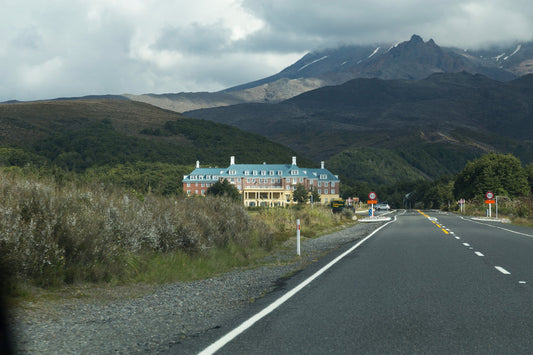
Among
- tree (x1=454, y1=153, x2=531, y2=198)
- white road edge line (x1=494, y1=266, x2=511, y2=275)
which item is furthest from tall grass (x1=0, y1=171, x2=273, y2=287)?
tree (x1=454, y1=153, x2=531, y2=198)

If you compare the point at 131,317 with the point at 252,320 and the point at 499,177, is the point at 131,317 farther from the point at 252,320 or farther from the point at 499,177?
the point at 499,177

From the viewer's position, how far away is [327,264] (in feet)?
48.6

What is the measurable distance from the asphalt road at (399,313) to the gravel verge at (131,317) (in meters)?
0.68

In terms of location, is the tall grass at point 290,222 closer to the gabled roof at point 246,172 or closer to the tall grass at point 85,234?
the tall grass at point 85,234

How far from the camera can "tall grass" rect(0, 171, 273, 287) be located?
1002cm

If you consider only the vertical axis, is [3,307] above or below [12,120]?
below

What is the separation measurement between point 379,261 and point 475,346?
29.8 feet

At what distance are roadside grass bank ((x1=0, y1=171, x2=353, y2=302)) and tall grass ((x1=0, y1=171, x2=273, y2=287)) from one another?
2 cm

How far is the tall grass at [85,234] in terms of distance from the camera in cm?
1002

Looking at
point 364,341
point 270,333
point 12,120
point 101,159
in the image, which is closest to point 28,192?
point 270,333

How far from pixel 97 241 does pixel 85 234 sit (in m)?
0.30

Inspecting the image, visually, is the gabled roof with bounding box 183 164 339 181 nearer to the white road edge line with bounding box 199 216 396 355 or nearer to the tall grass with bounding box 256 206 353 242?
the tall grass with bounding box 256 206 353 242

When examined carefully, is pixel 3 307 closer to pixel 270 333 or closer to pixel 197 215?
pixel 270 333

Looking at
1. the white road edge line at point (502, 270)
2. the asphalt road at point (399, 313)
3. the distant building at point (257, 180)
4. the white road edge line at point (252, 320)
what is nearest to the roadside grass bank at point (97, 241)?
the white road edge line at point (252, 320)
